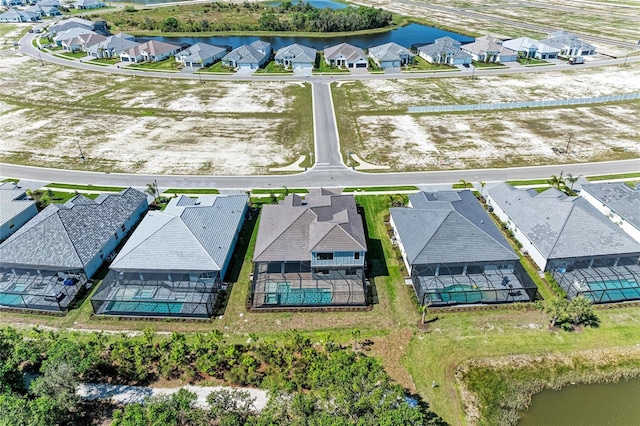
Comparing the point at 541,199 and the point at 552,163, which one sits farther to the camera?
the point at 552,163

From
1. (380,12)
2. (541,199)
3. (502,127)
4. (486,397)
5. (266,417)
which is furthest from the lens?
(380,12)

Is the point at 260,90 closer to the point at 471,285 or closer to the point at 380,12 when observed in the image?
the point at 471,285

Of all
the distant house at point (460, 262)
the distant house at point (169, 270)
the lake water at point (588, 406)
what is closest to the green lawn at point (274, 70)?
the distant house at point (169, 270)

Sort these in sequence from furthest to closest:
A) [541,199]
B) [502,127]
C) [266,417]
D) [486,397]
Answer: [502,127] → [541,199] → [486,397] → [266,417]

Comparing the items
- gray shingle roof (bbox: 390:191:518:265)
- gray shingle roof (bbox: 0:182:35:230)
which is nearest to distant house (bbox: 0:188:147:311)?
gray shingle roof (bbox: 0:182:35:230)

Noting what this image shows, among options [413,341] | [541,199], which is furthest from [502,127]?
[413,341]

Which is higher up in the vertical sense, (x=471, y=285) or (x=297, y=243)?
(x=297, y=243)

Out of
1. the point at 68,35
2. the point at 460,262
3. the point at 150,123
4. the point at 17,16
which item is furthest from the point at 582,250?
the point at 17,16

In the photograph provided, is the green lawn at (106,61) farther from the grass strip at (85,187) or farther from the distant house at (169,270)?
the distant house at (169,270)
